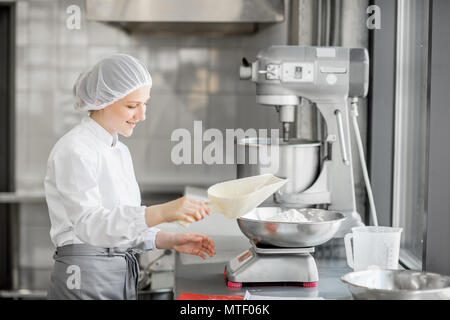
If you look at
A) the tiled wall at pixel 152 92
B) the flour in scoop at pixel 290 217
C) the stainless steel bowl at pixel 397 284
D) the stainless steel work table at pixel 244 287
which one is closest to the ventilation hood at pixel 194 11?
the tiled wall at pixel 152 92

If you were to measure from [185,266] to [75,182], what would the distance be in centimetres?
39

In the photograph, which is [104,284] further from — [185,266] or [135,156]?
[135,156]

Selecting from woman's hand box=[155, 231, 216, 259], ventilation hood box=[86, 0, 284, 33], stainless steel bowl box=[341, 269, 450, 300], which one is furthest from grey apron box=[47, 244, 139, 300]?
ventilation hood box=[86, 0, 284, 33]

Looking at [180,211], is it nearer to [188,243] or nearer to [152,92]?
[188,243]

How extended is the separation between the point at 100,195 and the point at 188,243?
0.74 ft

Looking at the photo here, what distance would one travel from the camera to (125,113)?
3.92ft

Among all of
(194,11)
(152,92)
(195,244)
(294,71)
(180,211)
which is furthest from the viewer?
(152,92)

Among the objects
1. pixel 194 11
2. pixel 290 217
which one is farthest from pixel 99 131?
pixel 194 11

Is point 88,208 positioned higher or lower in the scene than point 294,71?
lower

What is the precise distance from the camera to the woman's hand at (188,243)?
1258mm

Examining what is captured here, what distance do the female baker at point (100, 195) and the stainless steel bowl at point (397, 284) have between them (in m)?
0.35

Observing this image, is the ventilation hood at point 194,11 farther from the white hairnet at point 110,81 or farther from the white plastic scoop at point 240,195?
the white plastic scoop at point 240,195

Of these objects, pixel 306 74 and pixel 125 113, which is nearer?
pixel 125 113
